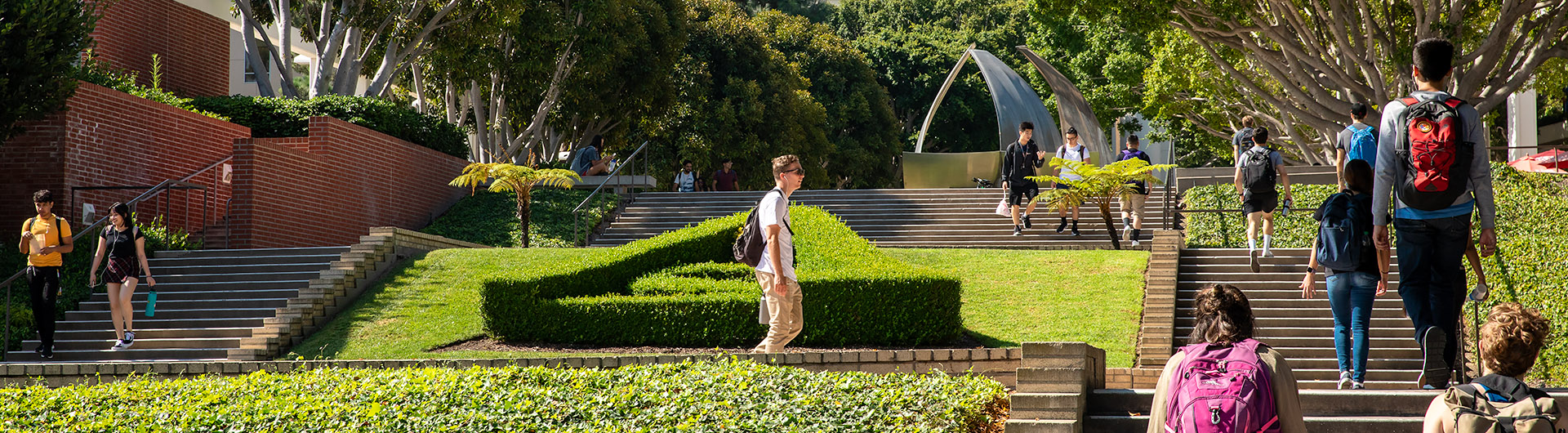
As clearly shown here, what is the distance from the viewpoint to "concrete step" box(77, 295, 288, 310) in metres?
13.8

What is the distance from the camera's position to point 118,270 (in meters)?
11.6

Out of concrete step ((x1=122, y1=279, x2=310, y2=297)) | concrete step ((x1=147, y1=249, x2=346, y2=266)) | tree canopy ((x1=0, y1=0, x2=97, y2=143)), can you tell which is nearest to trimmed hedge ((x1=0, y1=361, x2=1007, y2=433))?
concrete step ((x1=122, y1=279, x2=310, y2=297))

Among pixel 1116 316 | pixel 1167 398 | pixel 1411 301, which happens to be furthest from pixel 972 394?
pixel 1116 316

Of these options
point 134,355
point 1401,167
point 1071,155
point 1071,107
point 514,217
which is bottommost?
point 134,355

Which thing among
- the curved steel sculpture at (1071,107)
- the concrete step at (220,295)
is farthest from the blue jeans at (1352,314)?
the curved steel sculpture at (1071,107)

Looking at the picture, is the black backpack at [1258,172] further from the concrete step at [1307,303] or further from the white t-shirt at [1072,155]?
the white t-shirt at [1072,155]

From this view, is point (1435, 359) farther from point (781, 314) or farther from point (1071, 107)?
point (1071, 107)

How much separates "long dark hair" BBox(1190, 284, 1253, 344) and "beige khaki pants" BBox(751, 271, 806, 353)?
4.24 meters

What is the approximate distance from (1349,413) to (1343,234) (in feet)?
3.62

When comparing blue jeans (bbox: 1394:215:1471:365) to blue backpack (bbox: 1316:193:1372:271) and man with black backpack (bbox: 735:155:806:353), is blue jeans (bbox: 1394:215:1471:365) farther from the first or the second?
man with black backpack (bbox: 735:155:806:353)

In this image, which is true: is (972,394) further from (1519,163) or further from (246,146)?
(1519,163)

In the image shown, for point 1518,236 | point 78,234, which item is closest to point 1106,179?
point 1518,236

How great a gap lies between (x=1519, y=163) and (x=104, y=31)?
22.1m

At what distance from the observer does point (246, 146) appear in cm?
1766
